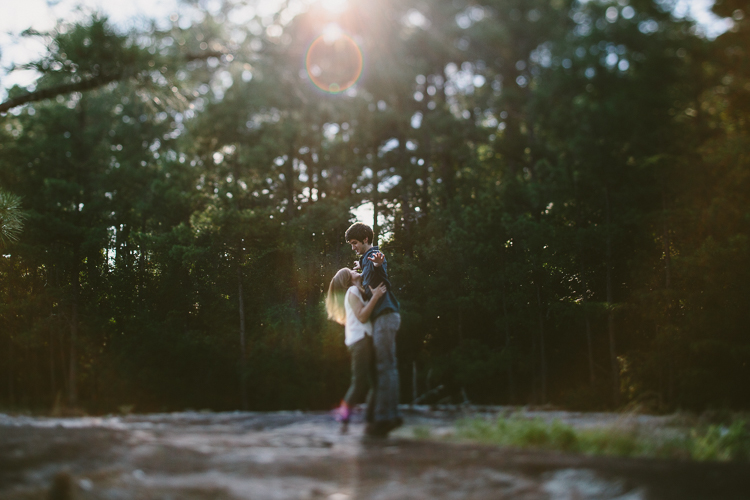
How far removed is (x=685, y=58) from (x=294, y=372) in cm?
1206

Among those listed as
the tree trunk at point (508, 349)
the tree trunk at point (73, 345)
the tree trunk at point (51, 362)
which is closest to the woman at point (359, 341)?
the tree trunk at point (508, 349)

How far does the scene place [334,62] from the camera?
58.0ft

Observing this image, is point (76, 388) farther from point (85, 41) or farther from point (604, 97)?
point (604, 97)

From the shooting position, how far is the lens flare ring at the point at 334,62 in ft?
57.9

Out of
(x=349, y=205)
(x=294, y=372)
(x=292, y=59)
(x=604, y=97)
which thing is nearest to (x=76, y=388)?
(x=294, y=372)

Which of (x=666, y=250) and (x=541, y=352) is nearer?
(x=666, y=250)

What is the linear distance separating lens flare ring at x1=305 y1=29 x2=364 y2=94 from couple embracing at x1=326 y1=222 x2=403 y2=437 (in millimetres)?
13570

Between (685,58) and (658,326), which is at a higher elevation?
(685,58)

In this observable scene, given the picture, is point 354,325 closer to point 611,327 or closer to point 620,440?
point 620,440

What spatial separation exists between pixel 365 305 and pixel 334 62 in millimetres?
14213

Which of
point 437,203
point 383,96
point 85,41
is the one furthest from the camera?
point 383,96

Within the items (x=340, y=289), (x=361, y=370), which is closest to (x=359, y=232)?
(x=340, y=289)

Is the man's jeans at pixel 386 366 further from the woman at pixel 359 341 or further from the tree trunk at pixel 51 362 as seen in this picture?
the tree trunk at pixel 51 362

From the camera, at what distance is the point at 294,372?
12172mm
